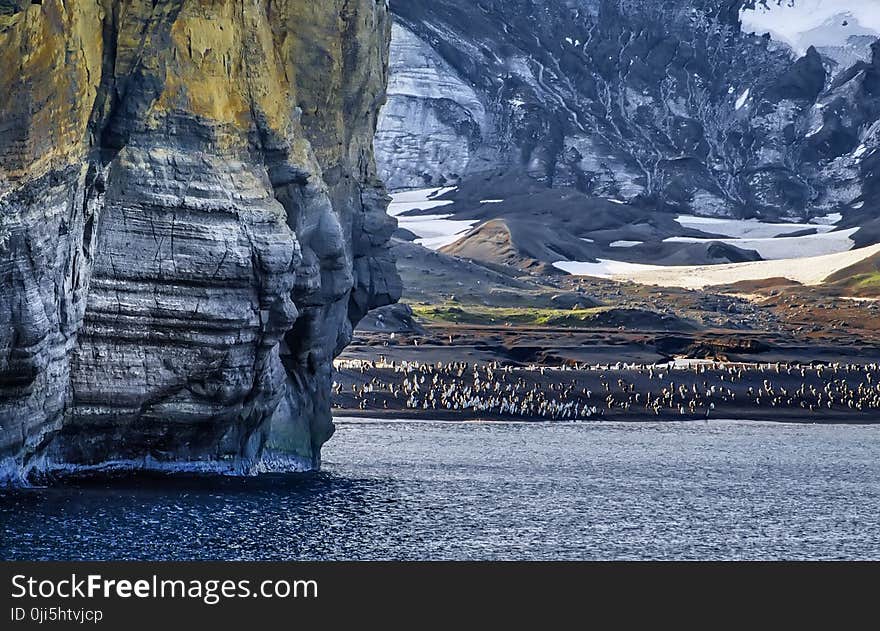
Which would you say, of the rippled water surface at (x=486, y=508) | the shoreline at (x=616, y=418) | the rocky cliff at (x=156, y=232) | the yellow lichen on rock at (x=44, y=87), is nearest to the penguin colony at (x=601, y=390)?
the shoreline at (x=616, y=418)

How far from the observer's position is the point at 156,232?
1687 inches

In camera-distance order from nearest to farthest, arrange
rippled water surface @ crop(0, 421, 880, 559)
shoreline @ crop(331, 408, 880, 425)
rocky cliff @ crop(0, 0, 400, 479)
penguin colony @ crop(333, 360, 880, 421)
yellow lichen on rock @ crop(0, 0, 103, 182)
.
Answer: rippled water surface @ crop(0, 421, 880, 559), yellow lichen on rock @ crop(0, 0, 103, 182), rocky cliff @ crop(0, 0, 400, 479), shoreline @ crop(331, 408, 880, 425), penguin colony @ crop(333, 360, 880, 421)

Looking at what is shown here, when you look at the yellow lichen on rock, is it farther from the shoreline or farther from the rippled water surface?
the shoreline

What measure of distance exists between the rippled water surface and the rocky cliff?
2138mm

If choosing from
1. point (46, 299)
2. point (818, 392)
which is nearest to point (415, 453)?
point (46, 299)

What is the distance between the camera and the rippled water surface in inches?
1448

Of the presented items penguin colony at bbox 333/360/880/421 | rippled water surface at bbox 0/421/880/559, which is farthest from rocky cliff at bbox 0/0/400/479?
penguin colony at bbox 333/360/880/421

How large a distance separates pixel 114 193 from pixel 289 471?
566 inches

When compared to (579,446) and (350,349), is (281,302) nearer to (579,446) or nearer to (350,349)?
(579,446)

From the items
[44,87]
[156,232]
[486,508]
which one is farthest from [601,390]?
[44,87]

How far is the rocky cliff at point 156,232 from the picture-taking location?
37.8 m

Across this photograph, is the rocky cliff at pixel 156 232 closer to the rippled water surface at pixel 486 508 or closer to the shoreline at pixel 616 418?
the rippled water surface at pixel 486 508

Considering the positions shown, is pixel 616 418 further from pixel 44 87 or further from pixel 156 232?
pixel 44 87

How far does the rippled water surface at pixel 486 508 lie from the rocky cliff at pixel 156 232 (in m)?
2.14
